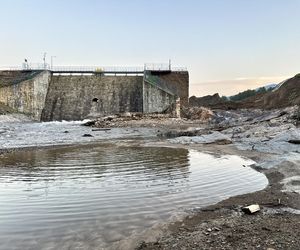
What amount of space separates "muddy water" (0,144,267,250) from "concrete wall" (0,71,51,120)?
1651 inches

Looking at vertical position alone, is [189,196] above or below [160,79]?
below

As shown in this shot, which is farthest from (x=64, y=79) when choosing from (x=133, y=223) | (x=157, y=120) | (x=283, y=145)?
(x=133, y=223)

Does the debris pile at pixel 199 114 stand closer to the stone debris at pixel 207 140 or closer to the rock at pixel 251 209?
the stone debris at pixel 207 140

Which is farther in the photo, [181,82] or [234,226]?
[181,82]

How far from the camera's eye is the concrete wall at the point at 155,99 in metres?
61.5

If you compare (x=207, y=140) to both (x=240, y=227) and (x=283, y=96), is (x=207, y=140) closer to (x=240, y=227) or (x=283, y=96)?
(x=240, y=227)

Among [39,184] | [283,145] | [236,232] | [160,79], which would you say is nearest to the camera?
[236,232]

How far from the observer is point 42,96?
6531 cm

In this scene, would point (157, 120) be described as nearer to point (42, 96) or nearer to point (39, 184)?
point (42, 96)

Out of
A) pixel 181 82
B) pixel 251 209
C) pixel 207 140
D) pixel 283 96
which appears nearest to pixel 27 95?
pixel 181 82

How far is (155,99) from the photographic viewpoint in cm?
6238

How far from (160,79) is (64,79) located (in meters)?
16.0

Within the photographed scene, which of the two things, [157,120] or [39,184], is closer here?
[39,184]

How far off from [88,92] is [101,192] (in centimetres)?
5786
